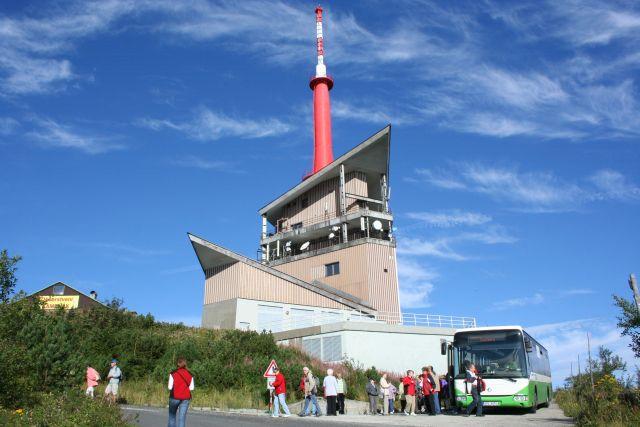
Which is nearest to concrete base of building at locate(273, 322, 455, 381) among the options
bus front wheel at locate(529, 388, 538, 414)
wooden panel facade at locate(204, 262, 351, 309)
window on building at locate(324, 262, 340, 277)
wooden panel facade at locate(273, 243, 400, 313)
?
wooden panel facade at locate(204, 262, 351, 309)

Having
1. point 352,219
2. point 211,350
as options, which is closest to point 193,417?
point 211,350

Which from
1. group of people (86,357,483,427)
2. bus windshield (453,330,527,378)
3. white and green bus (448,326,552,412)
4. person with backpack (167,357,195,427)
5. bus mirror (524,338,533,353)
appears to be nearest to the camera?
person with backpack (167,357,195,427)

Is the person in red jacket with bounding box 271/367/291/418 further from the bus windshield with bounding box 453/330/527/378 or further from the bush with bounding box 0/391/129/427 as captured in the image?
the bush with bounding box 0/391/129/427

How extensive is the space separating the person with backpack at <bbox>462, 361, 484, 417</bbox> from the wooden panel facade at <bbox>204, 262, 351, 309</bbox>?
18971mm

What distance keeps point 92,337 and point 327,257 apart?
1949cm

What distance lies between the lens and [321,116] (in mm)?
50531

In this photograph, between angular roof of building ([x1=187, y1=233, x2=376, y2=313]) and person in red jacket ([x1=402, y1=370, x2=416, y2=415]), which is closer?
person in red jacket ([x1=402, y1=370, x2=416, y2=415])

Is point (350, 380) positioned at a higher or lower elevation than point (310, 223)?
lower

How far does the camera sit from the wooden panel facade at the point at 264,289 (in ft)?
116

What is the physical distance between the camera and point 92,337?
974 inches

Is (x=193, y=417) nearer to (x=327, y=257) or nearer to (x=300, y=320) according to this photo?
(x=300, y=320)

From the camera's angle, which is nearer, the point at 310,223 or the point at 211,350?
the point at 211,350

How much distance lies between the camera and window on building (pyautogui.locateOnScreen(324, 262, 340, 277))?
40.5 metres

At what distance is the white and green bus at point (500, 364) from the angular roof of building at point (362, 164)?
947 inches
